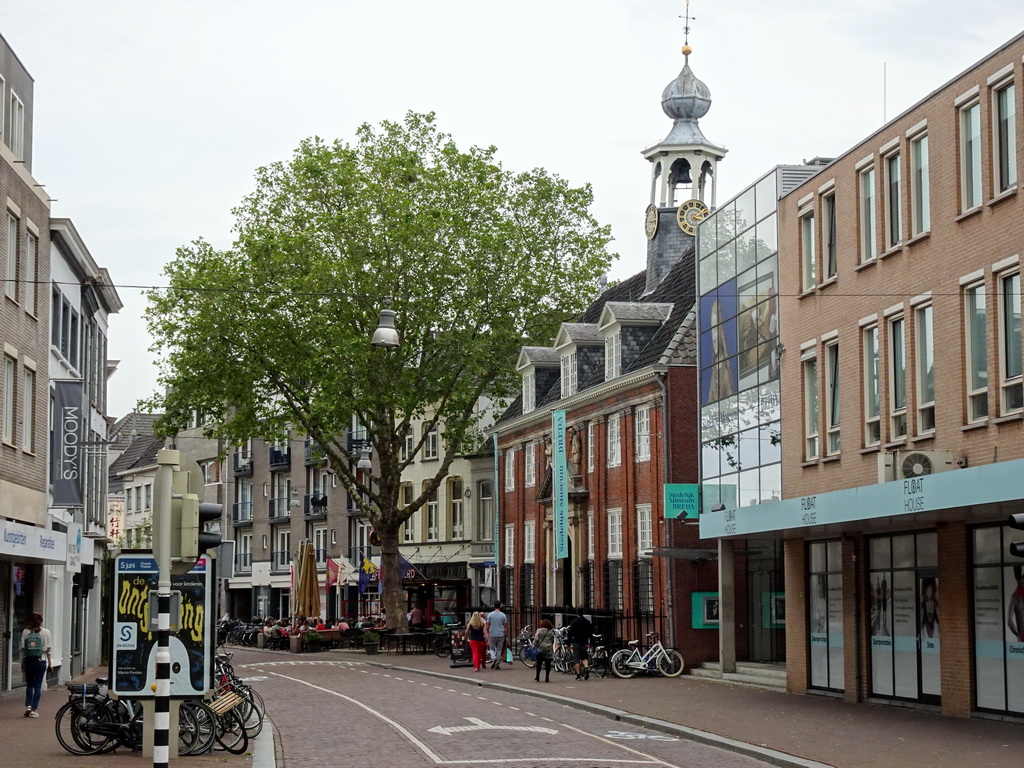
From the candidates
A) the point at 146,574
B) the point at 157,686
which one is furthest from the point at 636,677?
the point at 157,686

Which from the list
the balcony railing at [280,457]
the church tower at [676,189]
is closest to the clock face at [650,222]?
the church tower at [676,189]

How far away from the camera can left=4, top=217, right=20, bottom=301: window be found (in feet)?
97.8

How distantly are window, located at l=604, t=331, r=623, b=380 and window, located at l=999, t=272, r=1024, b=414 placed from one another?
21.6 m

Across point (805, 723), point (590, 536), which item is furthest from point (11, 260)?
point (590, 536)

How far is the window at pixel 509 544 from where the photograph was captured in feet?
175

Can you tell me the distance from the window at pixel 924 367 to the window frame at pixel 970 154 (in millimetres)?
1935

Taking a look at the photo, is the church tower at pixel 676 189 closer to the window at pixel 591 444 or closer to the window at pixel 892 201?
the window at pixel 591 444

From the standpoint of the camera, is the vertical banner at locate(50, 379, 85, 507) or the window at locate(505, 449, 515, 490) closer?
the vertical banner at locate(50, 379, 85, 507)

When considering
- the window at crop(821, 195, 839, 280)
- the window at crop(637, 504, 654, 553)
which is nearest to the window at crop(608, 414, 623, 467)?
the window at crop(637, 504, 654, 553)

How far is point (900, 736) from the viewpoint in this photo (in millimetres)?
20938

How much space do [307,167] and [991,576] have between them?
106 feet

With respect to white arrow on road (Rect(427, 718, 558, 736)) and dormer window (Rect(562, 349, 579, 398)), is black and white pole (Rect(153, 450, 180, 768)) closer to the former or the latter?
white arrow on road (Rect(427, 718, 558, 736))

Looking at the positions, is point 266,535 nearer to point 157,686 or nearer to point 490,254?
point 490,254

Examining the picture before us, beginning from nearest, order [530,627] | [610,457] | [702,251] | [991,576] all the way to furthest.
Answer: [991,576], [702,251], [610,457], [530,627]
